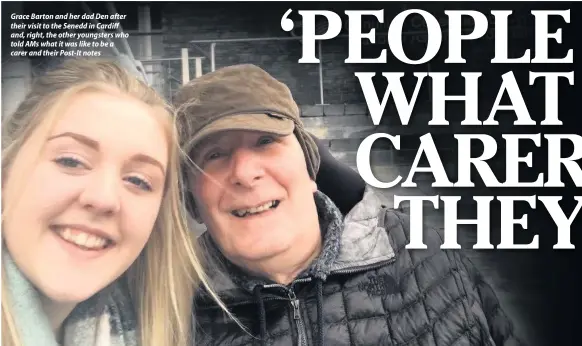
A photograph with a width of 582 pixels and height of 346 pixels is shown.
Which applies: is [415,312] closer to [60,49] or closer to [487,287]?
[487,287]

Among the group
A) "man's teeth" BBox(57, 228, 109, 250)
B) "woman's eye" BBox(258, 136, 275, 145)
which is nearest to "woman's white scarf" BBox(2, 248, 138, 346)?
"man's teeth" BBox(57, 228, 109, 250)

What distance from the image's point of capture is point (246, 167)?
163 cm

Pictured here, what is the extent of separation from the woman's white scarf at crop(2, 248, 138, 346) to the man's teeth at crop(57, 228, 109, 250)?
0.45ft

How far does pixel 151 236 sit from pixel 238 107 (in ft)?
1.45

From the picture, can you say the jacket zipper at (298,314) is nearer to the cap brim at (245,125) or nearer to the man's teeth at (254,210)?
the man's teeth at (254,210)

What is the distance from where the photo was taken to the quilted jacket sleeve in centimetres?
170

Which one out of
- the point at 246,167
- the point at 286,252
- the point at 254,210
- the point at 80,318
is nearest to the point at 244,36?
the point at 246,167

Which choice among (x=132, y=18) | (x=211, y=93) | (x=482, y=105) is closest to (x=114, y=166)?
(x=211, y=93)

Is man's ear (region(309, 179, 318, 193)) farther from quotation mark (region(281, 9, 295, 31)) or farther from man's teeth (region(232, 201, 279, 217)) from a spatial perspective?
quotation mark (region(281, 9, 295, 31))

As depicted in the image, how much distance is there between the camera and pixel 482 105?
1724mm

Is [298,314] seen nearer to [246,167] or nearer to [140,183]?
[246,167]

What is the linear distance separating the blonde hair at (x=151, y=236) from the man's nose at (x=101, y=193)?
0.46 ft

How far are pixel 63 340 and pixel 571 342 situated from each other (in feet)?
4.82

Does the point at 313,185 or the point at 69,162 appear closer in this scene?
the point at 69,162
